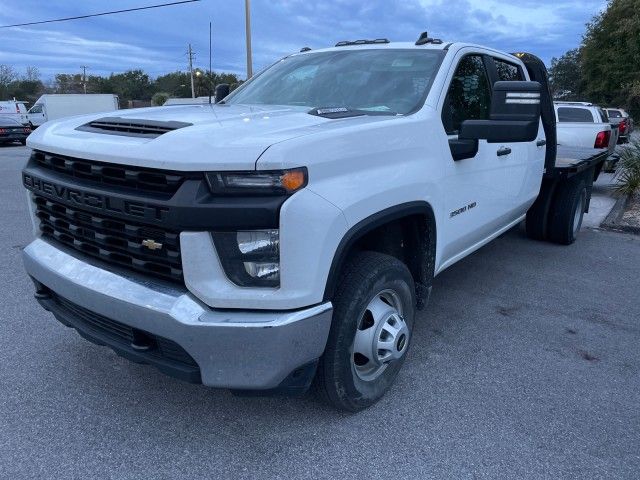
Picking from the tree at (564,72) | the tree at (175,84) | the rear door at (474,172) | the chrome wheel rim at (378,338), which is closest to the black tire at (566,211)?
the rear door at (474,172)

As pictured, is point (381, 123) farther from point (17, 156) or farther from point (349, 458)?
point (17, 156)

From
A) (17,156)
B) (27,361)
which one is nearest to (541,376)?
(27,361)

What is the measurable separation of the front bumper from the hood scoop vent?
0.66 metres

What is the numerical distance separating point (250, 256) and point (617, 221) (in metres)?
7.29

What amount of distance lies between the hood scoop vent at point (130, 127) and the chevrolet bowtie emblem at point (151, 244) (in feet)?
1.53

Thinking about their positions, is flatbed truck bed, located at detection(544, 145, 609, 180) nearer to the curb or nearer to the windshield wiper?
the curb

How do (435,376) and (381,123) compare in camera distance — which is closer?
(381,123)

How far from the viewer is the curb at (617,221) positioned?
746 cm

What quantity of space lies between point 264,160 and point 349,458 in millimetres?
1455

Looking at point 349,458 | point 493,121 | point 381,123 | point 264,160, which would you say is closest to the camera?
point 264,160

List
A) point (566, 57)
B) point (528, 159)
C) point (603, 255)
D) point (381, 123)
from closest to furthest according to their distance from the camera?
1. point (381, 123)
2. point (528, 159)
3. point (603, 255)
4. point (566, 57)

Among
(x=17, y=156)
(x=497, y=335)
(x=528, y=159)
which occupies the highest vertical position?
(x=528, y=159)

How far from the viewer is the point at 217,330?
2188mm

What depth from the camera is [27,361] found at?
11.2 ft
